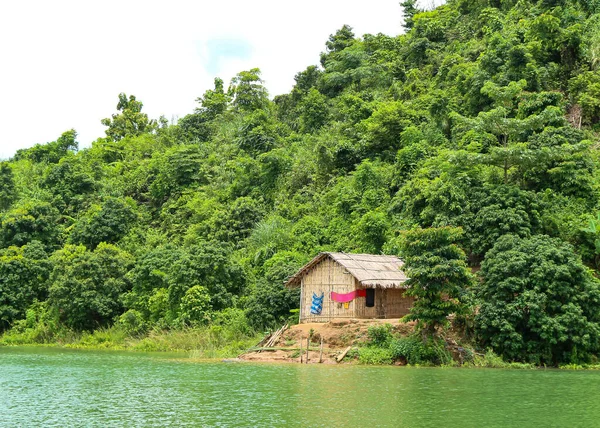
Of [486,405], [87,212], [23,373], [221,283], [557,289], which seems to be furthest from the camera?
[87,212]

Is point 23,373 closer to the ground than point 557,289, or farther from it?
closer to the ground

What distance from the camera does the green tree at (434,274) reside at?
2416 centimetres

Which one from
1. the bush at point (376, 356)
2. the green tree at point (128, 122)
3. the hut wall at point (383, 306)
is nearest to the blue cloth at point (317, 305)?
the hut wall at point (383, 306)

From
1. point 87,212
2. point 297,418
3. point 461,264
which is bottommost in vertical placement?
point 297,418

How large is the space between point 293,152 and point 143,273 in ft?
54.3

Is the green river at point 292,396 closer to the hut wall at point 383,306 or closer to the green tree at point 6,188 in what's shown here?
the hut wall at point 383,306

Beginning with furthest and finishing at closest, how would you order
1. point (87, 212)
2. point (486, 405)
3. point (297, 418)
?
point (87, 212) < point (486, 405) < point (297, 418)

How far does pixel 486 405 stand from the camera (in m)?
15.6

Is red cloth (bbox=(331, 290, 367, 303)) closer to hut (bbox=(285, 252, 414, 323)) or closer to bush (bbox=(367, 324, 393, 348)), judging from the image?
hut (bbox=(285, 252, 414, 323))

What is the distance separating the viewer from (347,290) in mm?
29109

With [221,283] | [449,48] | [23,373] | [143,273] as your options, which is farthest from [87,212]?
[449,48]

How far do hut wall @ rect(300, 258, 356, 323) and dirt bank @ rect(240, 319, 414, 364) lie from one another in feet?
3.65

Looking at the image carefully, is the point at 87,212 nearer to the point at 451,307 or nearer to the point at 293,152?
the point at 293,152

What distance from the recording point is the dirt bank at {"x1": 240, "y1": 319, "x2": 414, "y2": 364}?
2642 centimetres
